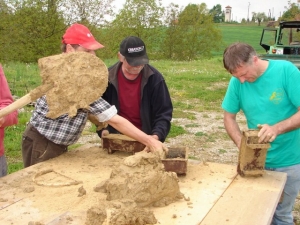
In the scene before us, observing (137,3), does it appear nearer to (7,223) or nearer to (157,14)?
(157,14)

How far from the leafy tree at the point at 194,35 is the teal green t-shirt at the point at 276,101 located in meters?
28.3

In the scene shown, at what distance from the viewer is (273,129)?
301 cm

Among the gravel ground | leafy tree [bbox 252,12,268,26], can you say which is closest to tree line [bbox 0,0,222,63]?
the gravel ground

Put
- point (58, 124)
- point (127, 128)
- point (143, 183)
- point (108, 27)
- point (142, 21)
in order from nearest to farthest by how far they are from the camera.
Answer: point (143, 183), point (127, 128), point (58, 124), point (108, 27), point (142, 21)

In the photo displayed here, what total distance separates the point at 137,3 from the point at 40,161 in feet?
92.1

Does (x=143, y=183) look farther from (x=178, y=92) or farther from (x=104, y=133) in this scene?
(x=178, y=92)

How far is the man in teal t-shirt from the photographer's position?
3.14 meters

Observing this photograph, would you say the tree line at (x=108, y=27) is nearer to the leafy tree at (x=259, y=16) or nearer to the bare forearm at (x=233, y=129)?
the bare forearm at (x=233, y=129)

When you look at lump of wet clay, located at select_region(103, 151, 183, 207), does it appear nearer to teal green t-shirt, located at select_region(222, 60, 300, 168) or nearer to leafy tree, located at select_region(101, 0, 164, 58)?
teal green t-shirt, located at select_region(222, 60, 300, 168)

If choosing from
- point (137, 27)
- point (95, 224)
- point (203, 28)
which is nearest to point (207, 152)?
point (95, 224)

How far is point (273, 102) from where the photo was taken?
3.27m

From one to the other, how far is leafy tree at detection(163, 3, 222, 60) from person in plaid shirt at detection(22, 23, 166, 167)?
28.4 m

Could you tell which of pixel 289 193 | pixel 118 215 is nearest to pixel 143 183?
pixel 118 215

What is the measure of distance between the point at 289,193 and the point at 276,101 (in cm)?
78
